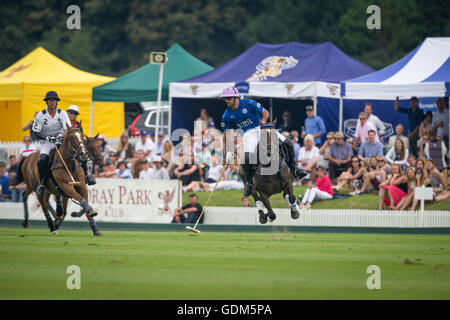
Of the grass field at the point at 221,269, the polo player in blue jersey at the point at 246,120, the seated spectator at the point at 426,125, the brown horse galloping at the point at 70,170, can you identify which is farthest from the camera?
the seated spectator at the point at 426,125

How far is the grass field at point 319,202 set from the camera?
18.9m

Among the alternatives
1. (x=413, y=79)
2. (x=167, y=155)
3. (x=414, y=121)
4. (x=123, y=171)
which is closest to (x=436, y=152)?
(x=414, y=121)

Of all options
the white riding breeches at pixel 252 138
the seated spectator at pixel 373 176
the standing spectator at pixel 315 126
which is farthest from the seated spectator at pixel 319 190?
the white riding breeches at pixel 252 138

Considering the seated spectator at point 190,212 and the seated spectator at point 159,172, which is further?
the seated spectator at point 159,172

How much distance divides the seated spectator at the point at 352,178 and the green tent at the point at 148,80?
809cm

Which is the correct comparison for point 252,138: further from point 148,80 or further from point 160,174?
point 148,80

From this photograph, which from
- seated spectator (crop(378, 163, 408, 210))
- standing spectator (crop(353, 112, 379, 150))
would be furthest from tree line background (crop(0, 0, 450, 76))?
seated spectator (crop(378, 163, 408, 210))

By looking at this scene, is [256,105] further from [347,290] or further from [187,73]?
[187,73]

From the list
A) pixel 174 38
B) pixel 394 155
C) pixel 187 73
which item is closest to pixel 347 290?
pixel 394 155

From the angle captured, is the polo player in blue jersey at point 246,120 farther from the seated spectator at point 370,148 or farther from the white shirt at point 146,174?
the white shirt at point 146,174

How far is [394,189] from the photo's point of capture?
18531mm

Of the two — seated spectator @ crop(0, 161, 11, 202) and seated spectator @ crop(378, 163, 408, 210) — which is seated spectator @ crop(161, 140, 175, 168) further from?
seated spectator @ crop(378, 163, 408, 210)

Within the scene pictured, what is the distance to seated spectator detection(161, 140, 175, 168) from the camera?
2203 cm

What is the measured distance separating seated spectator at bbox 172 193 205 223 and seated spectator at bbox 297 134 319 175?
10.9 feet
